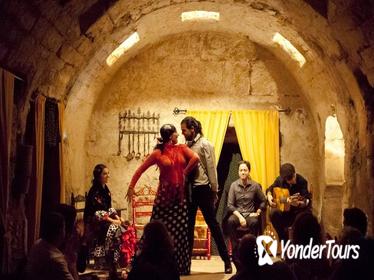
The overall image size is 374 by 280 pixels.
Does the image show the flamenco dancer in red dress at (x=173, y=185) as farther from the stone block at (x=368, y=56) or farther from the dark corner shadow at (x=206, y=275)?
the stone block at (x=368, y=56)

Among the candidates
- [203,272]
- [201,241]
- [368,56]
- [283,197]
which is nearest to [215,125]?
[201,241]

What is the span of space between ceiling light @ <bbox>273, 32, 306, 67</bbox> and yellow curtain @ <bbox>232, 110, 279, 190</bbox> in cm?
97

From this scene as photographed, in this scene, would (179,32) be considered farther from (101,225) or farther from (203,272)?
(203,272)

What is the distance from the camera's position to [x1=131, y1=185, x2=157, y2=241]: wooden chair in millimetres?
8414

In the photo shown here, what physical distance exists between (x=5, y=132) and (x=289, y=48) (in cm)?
459

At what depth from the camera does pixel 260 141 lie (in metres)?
8.66

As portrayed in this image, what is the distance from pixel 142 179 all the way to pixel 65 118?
1.80m

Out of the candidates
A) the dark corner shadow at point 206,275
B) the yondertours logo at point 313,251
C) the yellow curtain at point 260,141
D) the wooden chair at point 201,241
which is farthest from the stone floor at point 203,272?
the yondertours logo at point 313,251

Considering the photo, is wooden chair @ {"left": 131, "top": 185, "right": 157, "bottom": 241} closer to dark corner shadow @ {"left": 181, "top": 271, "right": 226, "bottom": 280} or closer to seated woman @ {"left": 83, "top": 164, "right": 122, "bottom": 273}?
seated woman @ {"left": 83, "top": 164, "right": 122, "bottom": 273}

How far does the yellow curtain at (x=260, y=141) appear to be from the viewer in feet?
28.3

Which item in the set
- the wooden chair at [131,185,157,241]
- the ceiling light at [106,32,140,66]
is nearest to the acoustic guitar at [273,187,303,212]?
the wooden chair at [131,185,157,241]

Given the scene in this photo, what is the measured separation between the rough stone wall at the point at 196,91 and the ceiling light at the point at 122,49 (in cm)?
63

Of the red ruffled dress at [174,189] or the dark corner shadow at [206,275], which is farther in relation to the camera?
the dark corner shadow at [206,275]

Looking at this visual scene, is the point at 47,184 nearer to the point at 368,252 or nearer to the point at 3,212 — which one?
the point at 3,212
